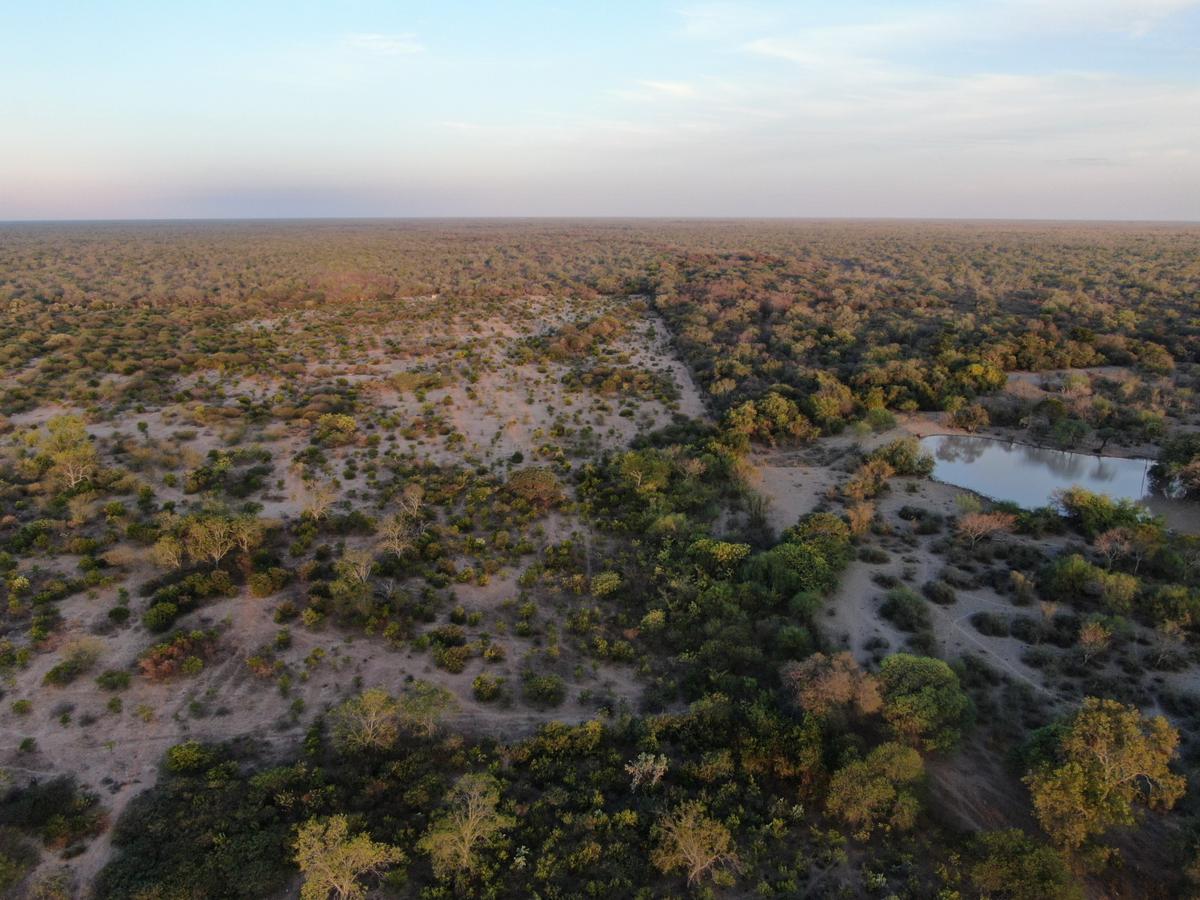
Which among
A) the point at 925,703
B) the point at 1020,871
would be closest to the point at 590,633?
the point at 925,703

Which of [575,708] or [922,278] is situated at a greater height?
[922,278]

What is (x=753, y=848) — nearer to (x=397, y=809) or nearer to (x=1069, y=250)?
(x=397, y=809)

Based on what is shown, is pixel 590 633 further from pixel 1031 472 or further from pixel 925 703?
pixel 1031 472

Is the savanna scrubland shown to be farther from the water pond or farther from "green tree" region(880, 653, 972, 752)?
the water pond

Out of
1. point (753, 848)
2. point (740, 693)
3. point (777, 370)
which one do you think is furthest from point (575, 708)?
point (777, 370)

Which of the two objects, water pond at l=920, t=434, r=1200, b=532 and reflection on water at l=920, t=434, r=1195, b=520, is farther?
reflection on water at l=920, t=434, r=1195, b=520

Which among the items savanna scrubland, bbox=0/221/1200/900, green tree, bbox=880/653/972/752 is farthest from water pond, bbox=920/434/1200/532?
green tree, bbox=880/653/972/752
